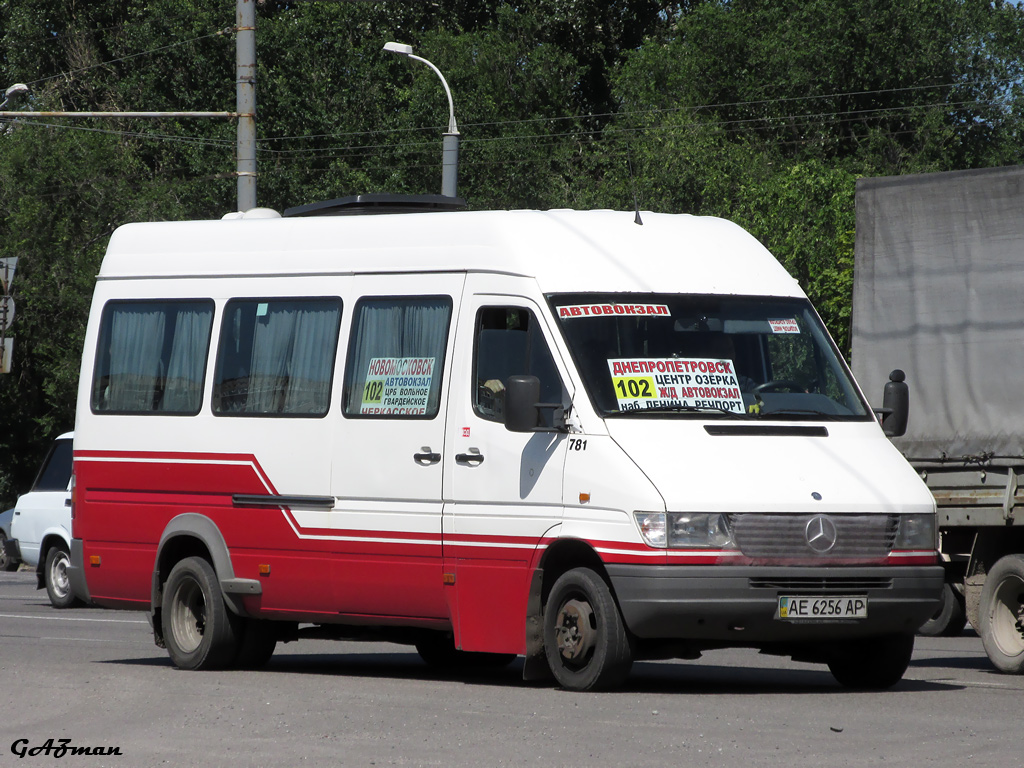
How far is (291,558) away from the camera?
11.9 metres

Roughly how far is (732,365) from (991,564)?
2819 millimetres

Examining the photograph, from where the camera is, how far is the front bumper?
9.92 meters

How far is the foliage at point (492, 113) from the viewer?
4100cm

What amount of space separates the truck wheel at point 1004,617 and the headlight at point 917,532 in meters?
1.84

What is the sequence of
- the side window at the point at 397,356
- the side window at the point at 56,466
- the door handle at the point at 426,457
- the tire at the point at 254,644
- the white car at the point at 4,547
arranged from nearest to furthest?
the door handle at the point at 426,457 → the side window at the point at 397,356 → the tire at the point at 254,644 → the side window at the point at 56,466 → the white car at the point at 4,547

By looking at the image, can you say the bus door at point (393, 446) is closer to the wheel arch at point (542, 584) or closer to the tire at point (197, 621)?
the wheel arch at point (542, 584)

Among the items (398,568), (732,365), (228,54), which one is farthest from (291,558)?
(228,54)

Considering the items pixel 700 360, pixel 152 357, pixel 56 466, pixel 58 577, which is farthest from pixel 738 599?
pixel 56 466

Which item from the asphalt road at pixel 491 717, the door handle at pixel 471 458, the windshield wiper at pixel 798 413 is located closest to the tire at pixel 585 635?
the asphalt road at pixel 491 717

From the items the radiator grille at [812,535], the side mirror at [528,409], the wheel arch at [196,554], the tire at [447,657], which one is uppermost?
the side mirror at [528,409]

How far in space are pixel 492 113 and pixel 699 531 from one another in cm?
4248

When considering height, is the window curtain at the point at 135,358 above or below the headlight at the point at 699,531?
above

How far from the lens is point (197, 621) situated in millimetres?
12664

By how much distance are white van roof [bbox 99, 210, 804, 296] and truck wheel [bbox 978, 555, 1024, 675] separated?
2.31 metres
